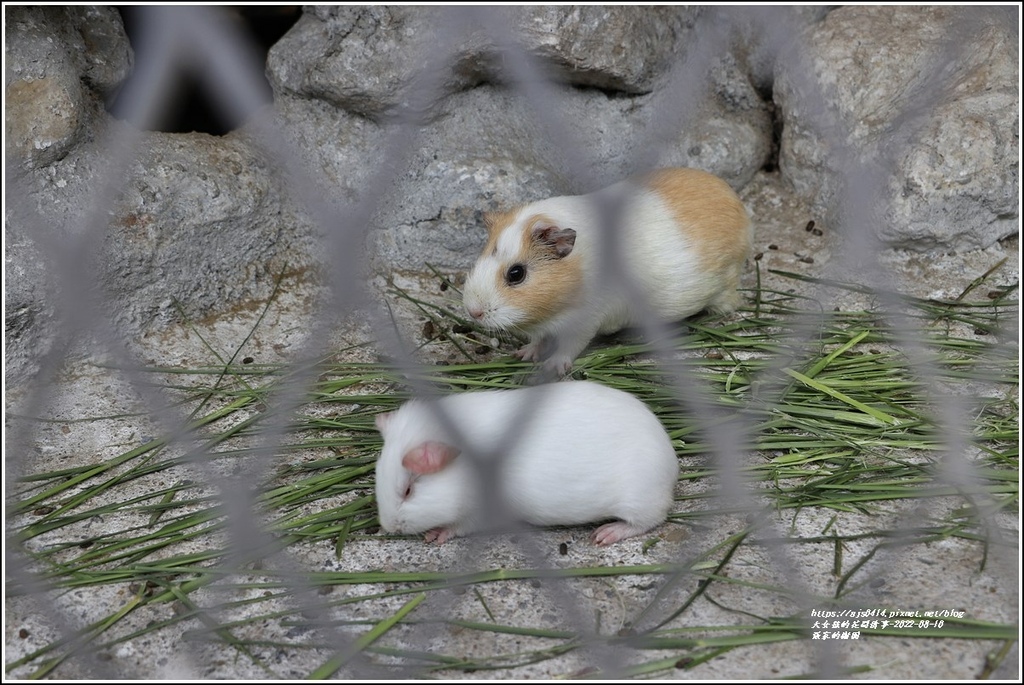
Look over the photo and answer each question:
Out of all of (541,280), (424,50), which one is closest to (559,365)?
(541,280)

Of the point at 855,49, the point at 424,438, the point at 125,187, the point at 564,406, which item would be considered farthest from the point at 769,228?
the point at 125,187

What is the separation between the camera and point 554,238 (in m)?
2.18

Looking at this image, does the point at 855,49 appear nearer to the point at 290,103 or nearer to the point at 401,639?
the point at 290,103

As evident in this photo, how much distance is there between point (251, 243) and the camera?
2.52 meters

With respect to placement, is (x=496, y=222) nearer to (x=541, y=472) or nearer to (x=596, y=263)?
(x=596, y=263)

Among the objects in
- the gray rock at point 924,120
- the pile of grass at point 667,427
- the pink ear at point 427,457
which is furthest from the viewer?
the gray rock at point 924,120

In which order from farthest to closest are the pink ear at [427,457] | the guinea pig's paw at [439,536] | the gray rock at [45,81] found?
the gray rock at [45,81], the guinea pig's paw at [439,536], the pink ear at [427,457]

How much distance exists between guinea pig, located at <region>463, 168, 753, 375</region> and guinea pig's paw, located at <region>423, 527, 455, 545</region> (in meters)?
0.60

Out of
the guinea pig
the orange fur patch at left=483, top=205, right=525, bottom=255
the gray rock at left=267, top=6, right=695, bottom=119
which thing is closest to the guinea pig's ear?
the guinea pig

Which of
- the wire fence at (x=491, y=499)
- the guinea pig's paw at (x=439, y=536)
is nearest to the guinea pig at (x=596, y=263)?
the wire fence at (x=491, y=499)

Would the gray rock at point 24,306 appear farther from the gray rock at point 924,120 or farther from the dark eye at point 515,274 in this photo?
the gray rock at point 924,120

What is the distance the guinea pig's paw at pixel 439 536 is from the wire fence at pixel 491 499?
0.11ft

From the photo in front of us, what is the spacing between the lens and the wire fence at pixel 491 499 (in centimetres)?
140

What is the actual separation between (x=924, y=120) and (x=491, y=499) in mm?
1657
